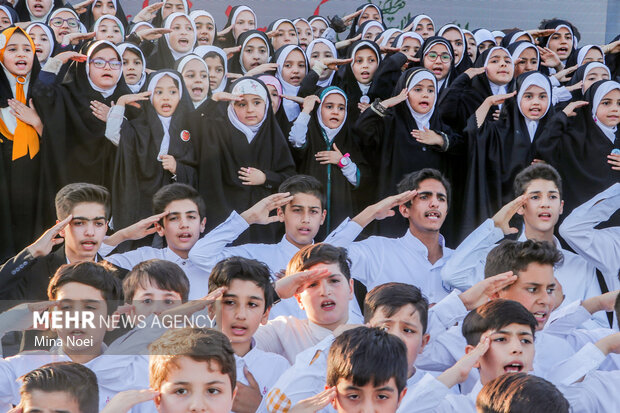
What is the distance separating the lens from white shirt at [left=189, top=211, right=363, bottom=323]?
13.4ft

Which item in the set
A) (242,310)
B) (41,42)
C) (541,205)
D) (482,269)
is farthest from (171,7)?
(242,310)

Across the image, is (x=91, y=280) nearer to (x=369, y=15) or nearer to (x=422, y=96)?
(x=422, y=96)

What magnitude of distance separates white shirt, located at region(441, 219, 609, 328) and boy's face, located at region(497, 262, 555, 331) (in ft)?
1.58

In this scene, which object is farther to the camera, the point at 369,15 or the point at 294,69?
the point at 369,15

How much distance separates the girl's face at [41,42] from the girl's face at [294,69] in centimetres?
165

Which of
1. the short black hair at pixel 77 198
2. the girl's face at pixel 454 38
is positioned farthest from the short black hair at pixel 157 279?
the girl's face at pixel 454 38

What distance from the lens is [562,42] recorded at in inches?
304

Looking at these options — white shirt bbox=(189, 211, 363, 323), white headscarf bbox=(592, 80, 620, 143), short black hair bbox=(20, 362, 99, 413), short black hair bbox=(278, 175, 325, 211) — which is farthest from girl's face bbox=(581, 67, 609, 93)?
short black hair bbox=(20, 362, 99, 413)

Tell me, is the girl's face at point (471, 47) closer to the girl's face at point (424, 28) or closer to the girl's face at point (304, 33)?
the girl's face at point (424, 28)

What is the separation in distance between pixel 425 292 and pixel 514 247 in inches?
27.2

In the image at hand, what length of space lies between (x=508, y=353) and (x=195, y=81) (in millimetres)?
3249

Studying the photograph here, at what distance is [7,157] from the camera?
528cm

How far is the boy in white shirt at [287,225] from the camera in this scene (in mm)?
4305

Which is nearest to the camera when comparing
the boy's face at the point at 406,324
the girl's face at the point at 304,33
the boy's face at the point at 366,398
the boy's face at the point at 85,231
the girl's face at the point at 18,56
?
the boy's face at the point at 366,398
